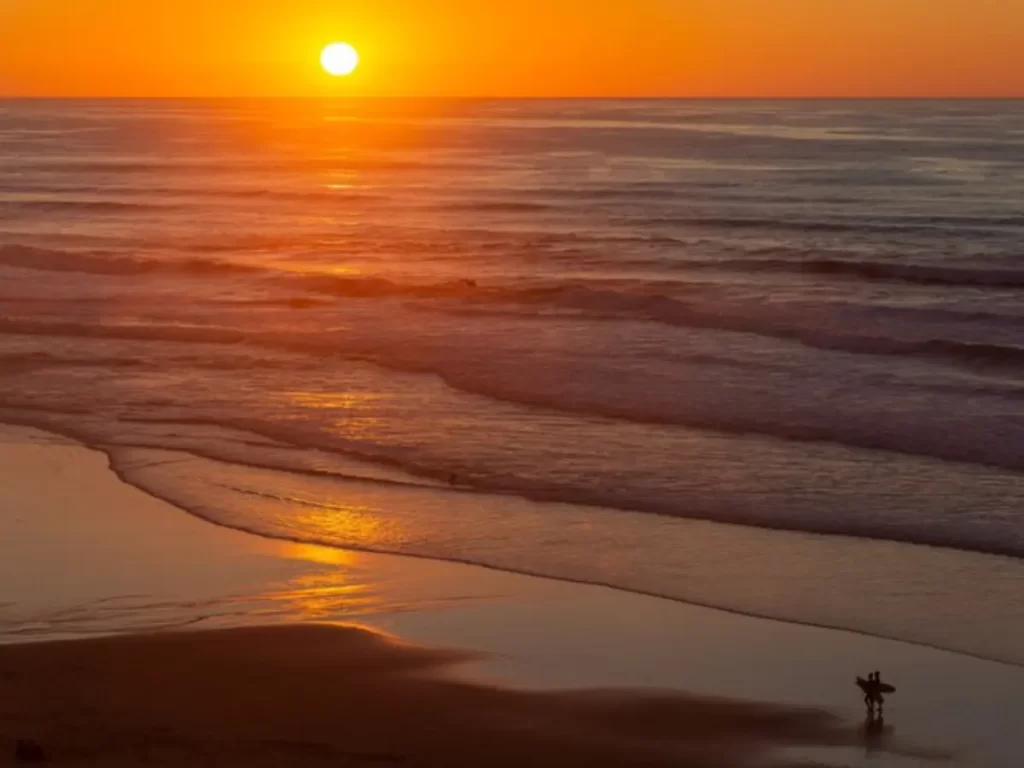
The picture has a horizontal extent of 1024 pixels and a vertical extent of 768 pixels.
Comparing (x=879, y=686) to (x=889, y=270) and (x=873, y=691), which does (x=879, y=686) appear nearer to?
(x=873, y=691)

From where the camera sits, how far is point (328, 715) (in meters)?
7.17

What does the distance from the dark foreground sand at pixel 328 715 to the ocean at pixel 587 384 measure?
1.85m

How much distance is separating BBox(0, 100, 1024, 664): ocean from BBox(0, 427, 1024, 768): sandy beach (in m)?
0.55

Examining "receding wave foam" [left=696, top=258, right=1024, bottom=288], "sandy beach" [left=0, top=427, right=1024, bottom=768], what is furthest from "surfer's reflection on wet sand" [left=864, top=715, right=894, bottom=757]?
"receding wave foam" [left=696, top=258, right=1024, bottom=288]

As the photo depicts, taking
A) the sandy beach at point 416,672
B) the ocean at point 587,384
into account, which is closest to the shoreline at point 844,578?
the ocean at point 587,384

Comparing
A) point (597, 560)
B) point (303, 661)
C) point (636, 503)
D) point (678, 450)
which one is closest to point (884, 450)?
point (678, 450)

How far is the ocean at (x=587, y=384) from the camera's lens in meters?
10.4

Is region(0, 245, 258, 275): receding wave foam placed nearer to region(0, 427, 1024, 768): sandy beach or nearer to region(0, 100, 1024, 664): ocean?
region(0, 100, 1024, 664): ocean

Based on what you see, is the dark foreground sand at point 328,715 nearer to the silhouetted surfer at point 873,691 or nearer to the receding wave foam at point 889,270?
the silhouetted surfer at point 873,691

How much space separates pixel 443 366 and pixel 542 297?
22.0 ft

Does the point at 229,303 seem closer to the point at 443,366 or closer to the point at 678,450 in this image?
the point at 443,366

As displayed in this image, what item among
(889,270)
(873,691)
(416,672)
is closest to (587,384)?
(416,672)

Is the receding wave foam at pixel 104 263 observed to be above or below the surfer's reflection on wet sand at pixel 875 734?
above

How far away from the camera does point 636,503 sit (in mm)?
11430
